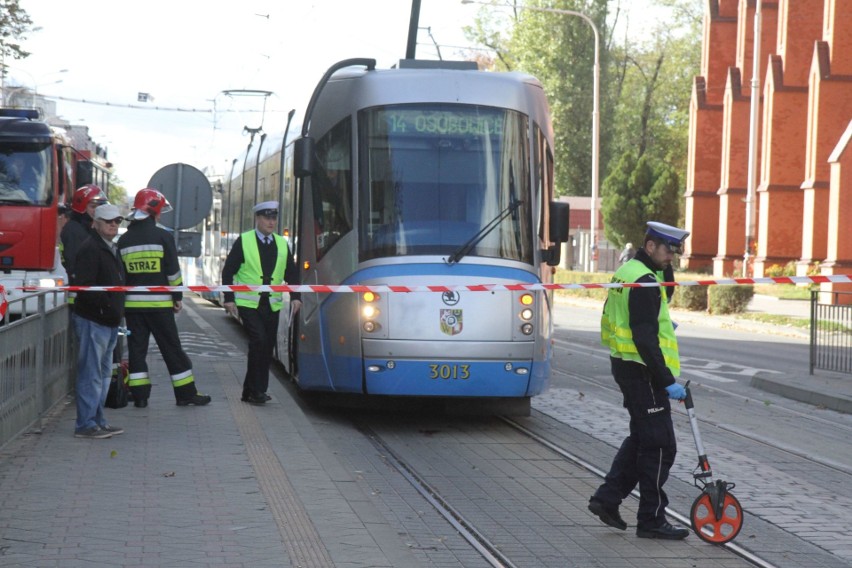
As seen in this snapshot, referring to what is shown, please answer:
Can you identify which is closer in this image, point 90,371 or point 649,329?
point 649,329

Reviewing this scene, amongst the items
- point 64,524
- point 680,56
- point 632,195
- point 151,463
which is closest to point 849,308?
point 151,463

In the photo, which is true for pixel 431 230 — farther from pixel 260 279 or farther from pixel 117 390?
pixel 117 390

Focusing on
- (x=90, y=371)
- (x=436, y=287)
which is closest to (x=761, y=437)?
(x=436, y=287)

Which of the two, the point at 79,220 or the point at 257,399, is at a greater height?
the point at 79,220

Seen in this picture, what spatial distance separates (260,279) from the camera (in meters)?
12.7

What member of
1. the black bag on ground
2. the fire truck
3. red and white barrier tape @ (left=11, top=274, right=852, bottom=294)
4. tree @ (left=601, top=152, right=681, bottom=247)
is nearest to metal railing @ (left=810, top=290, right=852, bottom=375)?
red and white barrier tape @ (left=11, top=274, right=852, bottom=294)

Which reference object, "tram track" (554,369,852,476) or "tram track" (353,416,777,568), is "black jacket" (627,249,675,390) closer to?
"tram track" (353,416,777,568)

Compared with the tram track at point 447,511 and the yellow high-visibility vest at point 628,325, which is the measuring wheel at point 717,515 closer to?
the yellow high-visibility vest at point 628,325

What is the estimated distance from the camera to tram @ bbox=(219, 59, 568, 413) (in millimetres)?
11242

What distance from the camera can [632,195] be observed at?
202 feet

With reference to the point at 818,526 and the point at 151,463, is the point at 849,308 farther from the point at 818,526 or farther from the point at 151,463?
the point at 151,463

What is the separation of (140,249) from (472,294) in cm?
289

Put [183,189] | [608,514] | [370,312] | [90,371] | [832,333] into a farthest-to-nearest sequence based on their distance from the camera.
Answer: [832,333] → [183,189] → [370,312] → [90,371] → [608,514]

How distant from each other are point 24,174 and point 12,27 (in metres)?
12.3
